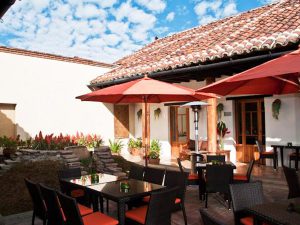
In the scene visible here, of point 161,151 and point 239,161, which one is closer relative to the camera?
point 239,161

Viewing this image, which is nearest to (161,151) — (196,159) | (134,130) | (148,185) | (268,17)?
(134,130)

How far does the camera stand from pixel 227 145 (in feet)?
37.7

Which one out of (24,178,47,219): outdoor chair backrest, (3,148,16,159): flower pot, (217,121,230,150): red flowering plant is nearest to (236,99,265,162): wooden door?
(217,121,230,150): red flowering plant

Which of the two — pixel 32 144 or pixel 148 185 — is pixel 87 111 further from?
pixel 148 185

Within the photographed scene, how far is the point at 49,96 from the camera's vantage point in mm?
12117

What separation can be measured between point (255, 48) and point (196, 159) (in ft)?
10.4

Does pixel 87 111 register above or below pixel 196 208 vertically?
above

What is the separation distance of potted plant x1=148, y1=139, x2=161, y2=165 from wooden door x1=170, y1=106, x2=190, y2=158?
74 centimetres

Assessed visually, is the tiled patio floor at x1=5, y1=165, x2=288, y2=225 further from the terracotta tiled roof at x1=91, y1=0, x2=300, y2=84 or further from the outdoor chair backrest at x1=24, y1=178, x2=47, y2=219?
the terracotta tiled roof at x1=91, y1=0, x2=300, y2=84

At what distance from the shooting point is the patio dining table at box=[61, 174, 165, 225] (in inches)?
150

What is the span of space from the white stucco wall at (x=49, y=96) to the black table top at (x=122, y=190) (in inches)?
313

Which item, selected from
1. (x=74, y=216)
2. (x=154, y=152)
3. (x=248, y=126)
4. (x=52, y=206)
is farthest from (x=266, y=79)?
(x=154, y=152)

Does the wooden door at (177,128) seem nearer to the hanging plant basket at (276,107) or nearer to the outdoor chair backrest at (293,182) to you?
the hanging plant basket at (276,107)

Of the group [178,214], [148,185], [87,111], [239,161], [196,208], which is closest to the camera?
[148,185]
